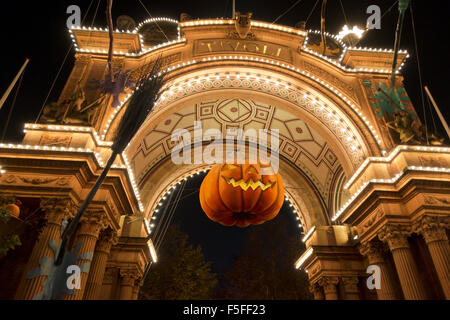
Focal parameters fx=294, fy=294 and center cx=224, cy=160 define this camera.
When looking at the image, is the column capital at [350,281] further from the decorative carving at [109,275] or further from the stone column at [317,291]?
the decorative carving at [109,275]

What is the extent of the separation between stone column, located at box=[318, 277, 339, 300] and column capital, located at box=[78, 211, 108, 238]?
374 inches

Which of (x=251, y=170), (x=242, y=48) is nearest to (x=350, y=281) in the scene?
(x=251, y=170)

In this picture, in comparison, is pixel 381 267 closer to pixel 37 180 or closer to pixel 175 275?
pixel 37 180

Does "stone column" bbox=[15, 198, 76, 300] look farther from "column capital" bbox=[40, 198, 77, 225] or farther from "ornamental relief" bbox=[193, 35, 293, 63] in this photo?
"ornamental relief" bbox=[193, 35, 293, 63]

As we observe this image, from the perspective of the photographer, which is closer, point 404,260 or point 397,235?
point 404,260

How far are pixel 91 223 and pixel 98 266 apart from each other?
1519mm

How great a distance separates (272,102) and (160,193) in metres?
7.67

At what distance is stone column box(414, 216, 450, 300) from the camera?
735 centimetres

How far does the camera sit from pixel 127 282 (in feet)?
38.0

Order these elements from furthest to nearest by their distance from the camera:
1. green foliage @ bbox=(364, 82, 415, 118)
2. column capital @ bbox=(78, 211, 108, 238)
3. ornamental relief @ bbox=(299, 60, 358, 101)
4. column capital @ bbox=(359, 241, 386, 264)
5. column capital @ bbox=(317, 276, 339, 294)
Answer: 1. column capital @ bbox=(317, 276, 339, 294)
2. ornamental relief @ bbox=(299, 60, 358, 101)
3. green foliage @ bbox=(364, 82, 415, 118)
4. column capital @ bbox=(359, 241, 386, 264)
5. column capital @ bbox=(78, 211, 108, 238)

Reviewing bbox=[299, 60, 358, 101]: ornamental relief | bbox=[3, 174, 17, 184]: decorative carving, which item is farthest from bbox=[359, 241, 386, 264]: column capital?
bbox=[3, 174, 17, 184]: decorative carving
